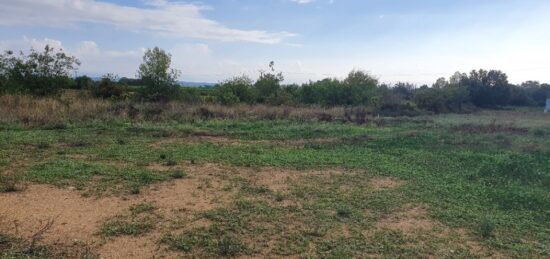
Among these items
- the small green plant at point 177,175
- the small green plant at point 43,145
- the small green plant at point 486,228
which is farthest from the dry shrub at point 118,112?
the small green plant at point 486,228

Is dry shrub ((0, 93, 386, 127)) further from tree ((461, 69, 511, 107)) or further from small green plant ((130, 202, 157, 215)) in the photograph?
tree ((461, 69, 511, 107))

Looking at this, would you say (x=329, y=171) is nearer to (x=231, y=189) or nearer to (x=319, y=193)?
(x=319, y=193)

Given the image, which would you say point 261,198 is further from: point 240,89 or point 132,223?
point 240,89

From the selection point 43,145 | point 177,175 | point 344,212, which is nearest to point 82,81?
point 43,145

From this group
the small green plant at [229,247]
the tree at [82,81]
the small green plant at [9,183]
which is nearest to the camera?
the small green plant at [229,247]

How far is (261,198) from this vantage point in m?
6.39

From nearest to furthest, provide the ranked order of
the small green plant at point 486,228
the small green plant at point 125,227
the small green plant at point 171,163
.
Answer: the small green plant at point 125,227 < the small green plant at point 486,228 < the small green plant at point 171,163

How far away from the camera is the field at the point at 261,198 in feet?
15.2

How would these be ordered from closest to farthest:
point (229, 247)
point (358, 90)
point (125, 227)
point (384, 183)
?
1. point (229, 247)
2. point (125, 227)
3. point (384, 183)
4. point (358, 90)

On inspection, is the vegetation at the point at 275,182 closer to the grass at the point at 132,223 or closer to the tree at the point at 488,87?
the grass at the point at 132,223

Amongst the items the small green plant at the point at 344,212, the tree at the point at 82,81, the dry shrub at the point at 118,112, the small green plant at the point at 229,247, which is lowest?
the small green plant at the point at 229,247

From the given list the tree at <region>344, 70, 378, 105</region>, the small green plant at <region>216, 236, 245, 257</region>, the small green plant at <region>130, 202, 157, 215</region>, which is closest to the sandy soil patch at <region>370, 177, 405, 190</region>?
the small green plant at <region>216, 236, 245, 257</region>

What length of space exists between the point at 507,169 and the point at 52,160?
9044 mm

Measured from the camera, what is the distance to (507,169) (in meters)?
9.09
